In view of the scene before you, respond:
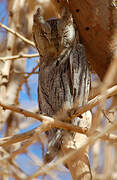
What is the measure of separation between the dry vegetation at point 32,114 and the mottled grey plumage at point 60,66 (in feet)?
0.56

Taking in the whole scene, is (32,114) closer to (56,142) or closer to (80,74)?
(56,142)

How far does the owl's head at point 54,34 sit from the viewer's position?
104 inches

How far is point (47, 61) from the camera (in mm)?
2770

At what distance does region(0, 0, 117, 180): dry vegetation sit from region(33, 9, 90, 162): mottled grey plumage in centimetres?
17

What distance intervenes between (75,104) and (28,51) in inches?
120

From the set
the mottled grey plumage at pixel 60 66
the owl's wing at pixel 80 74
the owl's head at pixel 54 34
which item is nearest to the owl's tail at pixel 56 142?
the mottled grey plumage at pixel 60 66

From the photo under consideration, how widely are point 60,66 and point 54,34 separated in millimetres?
288

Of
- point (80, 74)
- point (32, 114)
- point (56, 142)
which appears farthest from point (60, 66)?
point (32, 114)

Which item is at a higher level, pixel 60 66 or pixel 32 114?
pixel 60 66

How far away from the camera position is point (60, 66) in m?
2.67

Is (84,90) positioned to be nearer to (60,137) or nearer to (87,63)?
(87,63)

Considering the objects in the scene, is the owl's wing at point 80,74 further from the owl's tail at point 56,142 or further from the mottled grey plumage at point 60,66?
the owl's tail at point 56,142

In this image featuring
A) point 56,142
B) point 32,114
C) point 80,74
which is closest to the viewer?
point 32,114

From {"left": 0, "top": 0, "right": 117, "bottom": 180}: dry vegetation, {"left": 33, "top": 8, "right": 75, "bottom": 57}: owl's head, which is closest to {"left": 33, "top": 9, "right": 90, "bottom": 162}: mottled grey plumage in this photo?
{"left": 33, "top": 8, "right": 75, "bottom": 57}: owl's head
